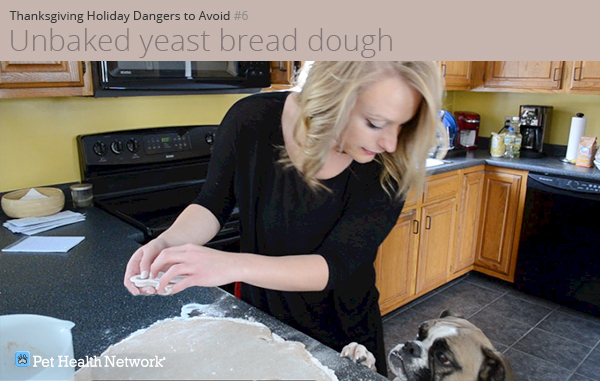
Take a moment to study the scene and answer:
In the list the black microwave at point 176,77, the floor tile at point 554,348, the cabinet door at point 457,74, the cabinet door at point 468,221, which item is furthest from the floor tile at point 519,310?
the black microwave at point 176,77

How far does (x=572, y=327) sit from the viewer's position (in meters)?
2.52

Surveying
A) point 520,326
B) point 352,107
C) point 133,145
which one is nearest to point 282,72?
point 133,145

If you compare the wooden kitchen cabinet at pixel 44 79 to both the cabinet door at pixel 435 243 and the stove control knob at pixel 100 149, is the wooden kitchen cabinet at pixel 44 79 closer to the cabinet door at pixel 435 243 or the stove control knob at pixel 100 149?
the stove control knob at pixel 100 149

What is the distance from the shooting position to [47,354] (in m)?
0.66

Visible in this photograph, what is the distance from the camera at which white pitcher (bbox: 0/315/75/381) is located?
641 millimetres

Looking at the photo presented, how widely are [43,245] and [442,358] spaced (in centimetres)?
117

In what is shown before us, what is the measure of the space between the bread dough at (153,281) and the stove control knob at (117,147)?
3.99ft

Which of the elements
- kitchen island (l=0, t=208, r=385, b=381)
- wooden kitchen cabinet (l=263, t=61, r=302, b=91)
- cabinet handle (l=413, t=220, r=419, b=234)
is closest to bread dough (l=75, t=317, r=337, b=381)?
kitchen island (l=0, t=208, r=385, b=381)

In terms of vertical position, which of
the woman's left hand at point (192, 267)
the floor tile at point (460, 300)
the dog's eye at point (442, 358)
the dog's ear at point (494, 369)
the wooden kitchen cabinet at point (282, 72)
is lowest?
the floor tile at point (460, 300)

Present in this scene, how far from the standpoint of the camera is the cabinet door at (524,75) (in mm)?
2654

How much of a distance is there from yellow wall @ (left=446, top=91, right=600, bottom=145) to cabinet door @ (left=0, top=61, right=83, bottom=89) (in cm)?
269

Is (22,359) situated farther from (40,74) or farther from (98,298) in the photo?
(40,74)

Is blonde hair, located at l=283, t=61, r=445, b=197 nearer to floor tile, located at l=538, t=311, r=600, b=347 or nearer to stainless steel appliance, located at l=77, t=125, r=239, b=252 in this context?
stainless steel appliance, located at l=77, t=125, r=239, b=252
